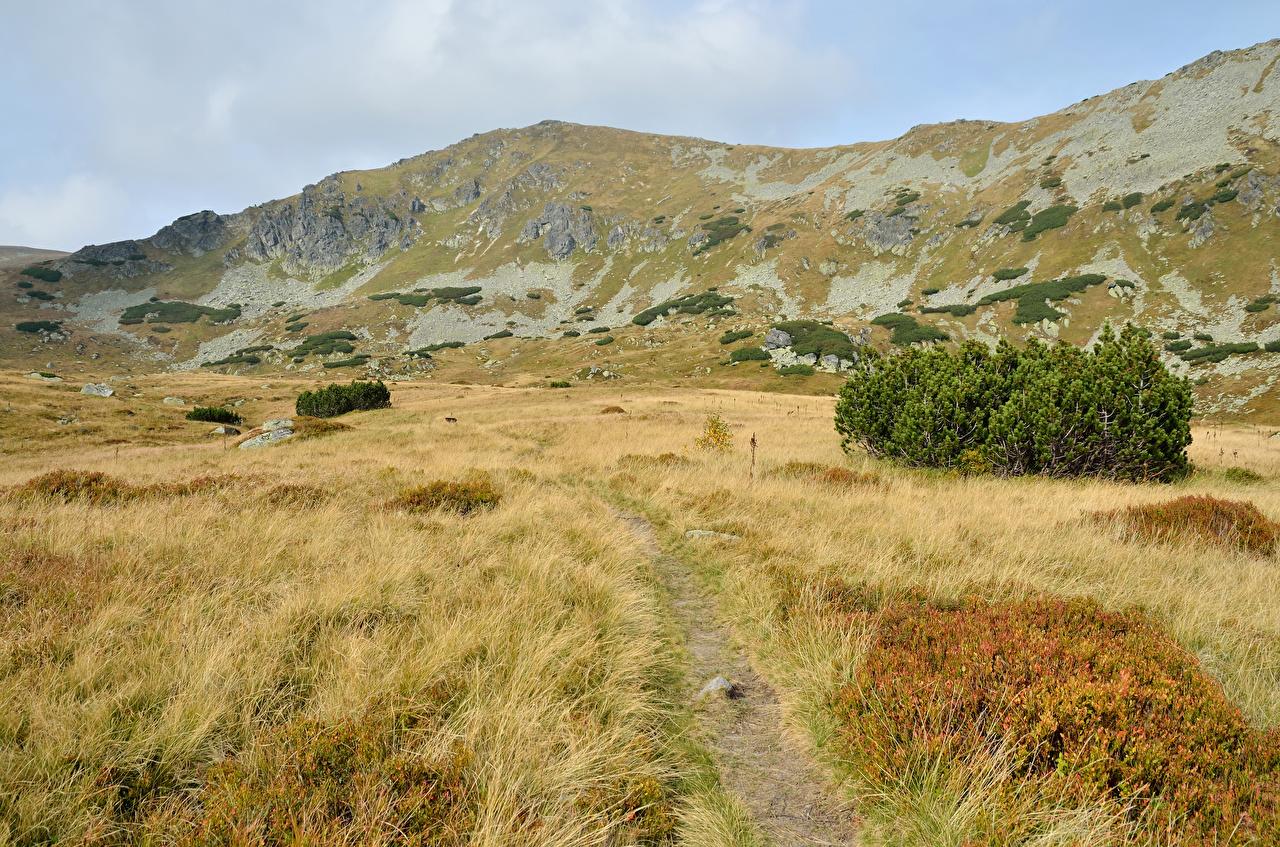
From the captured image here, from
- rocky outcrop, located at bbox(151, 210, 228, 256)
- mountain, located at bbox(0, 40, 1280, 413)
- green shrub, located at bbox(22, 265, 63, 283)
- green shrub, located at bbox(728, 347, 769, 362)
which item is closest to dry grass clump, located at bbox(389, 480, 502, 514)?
mountain, located at bbox(0, 40, 1280, 413)

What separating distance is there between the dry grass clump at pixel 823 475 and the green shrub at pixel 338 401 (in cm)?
3622

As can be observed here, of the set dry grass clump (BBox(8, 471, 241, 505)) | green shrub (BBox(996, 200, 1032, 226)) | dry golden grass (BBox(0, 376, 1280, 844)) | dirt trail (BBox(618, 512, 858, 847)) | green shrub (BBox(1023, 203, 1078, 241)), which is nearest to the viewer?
dry golden grass (BBox(0, 376, 1280, 844))

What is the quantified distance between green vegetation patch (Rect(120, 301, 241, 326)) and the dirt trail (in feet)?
562

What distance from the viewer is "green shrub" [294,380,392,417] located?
39844mm

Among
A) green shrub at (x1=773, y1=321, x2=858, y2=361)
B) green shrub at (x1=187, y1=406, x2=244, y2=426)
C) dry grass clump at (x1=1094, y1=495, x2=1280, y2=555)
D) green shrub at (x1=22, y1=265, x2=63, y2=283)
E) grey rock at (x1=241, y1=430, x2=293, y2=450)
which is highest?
green shrub at (x1=22, y1=265, x2=63, y2=283)

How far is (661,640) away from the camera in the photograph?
18.0 ft

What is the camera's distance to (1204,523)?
8.30 m

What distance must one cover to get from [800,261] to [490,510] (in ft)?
431

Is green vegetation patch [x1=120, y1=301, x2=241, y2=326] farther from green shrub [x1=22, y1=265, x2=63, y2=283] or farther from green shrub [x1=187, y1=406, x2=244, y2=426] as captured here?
green shrub [x1=187, y1=406, x2=244, y2=426]

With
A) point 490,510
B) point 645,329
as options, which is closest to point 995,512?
point 490,510

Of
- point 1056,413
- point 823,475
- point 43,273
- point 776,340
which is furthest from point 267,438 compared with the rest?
point 43,273

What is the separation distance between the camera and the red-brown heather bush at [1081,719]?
289 cm

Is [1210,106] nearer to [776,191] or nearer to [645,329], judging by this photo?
[776,191]

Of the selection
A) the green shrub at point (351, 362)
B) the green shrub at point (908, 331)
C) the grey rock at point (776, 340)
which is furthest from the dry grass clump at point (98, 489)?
the green shrub at point (351, 362)
